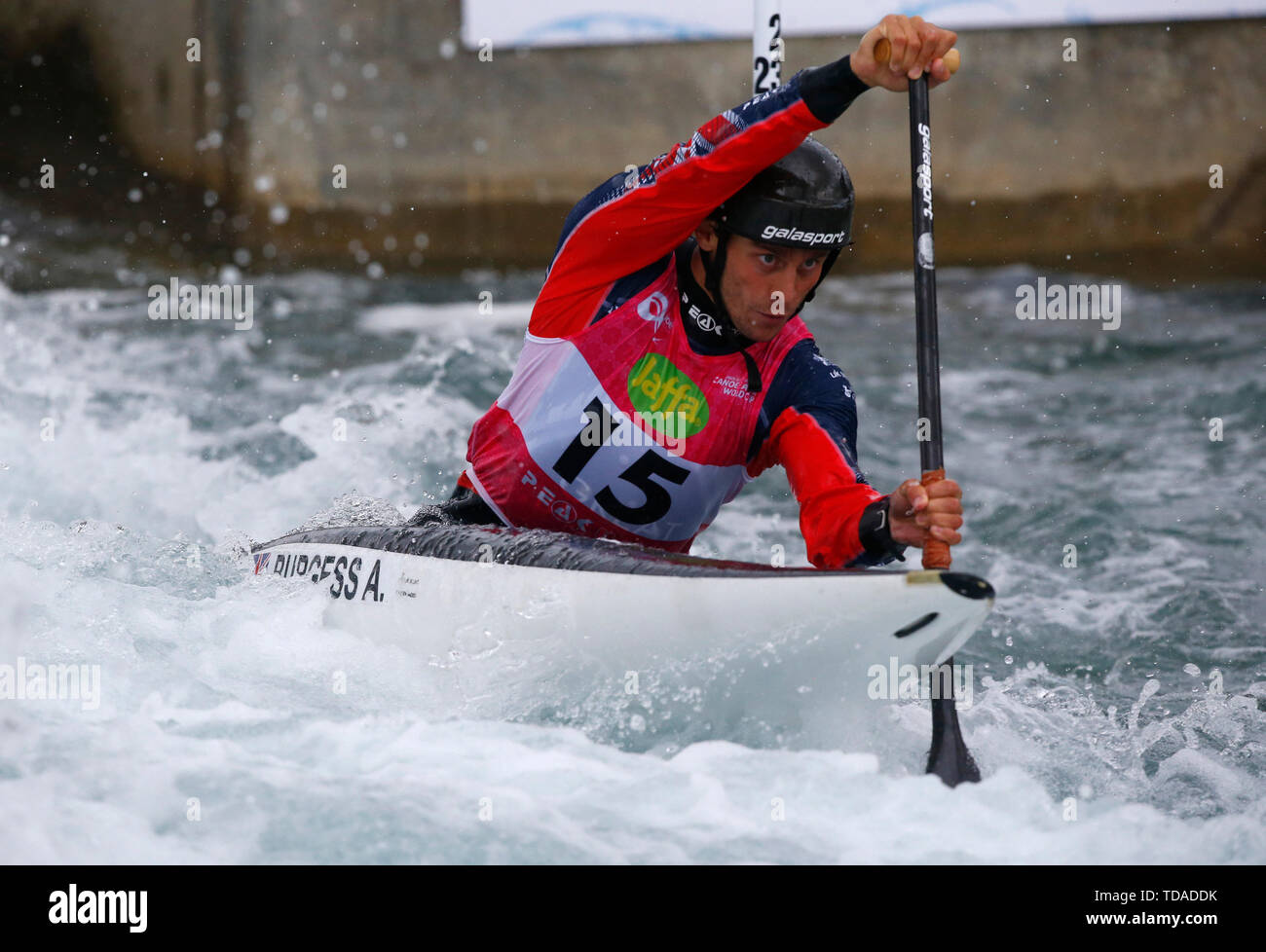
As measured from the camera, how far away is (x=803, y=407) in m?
3.28

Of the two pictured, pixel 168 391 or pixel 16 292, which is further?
pixel 16 292

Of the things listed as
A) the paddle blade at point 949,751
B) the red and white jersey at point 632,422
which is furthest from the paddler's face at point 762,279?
the paddle blade at point 949,751

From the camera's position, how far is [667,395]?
10.9 ft

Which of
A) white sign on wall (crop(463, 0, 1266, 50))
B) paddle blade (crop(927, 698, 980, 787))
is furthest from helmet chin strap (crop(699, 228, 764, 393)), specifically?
white sign on wall (crop(463, 0, 1266, 50))

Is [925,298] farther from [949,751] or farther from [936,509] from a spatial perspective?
[949,751]

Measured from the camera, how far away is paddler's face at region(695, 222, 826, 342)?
10.2 feet

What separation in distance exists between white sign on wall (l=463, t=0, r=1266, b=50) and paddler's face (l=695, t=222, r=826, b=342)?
27.2 ft

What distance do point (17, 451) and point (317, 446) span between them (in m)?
1.36

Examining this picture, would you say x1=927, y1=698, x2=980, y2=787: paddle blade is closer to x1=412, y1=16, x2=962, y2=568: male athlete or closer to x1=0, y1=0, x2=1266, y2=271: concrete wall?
x1=412, y1=16, x2=962, y2=568: male athlete

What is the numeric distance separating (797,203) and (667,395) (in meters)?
0.58

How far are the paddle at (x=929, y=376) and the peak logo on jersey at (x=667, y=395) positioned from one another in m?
0.63
